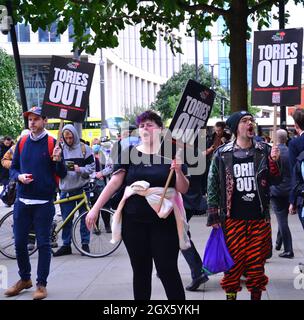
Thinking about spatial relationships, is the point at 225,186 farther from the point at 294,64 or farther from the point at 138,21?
the point at 138,21

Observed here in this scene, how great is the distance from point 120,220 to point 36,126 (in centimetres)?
215

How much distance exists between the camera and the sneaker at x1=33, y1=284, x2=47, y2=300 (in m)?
6.96

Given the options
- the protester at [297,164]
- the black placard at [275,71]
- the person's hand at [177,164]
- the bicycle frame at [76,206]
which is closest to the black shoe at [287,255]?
the black placard at [275,71]

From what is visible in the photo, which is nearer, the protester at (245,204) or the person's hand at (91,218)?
the person's hand at (91,218)

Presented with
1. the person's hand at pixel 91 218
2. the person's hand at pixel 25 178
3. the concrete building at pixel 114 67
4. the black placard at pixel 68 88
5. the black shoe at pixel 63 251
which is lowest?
the black shoe at pixel 63 251

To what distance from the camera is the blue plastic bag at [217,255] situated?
19.0ft

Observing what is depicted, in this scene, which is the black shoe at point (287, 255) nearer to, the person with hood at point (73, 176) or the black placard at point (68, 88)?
the person with hood at point (73, 176)

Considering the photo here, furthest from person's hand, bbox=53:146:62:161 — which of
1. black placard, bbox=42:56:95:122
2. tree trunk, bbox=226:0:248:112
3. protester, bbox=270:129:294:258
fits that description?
tree trunk, bbox=226:0:248:112

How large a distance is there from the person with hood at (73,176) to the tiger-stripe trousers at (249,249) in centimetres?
416

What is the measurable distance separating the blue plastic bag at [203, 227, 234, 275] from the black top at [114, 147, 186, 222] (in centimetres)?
68

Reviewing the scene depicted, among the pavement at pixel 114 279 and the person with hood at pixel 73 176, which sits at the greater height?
the person with hood at pixel 73 176

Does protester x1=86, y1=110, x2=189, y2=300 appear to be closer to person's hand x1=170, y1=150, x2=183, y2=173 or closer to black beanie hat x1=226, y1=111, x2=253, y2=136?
person's hand x1=170, y1=150, x2=183, y2=173

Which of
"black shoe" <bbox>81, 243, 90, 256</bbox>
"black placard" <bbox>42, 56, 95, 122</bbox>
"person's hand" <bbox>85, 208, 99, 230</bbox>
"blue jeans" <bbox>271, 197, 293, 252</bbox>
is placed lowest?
"black shoe" <bbox>81, 243, 90, 256</bbox>
